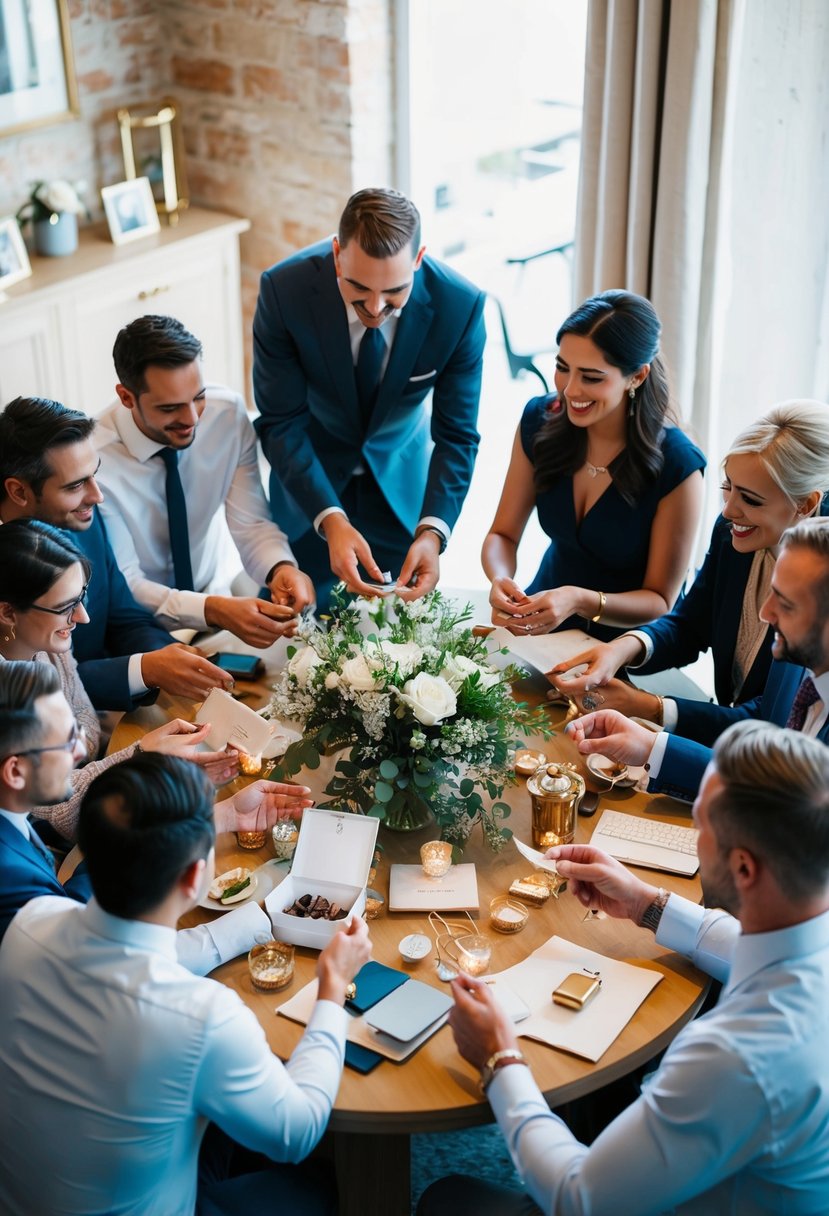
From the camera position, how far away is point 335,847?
222 cm

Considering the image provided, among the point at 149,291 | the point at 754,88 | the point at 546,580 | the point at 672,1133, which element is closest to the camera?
the point at 672,1133

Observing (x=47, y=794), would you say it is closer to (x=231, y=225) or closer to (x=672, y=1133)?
(x=672, y=1133)

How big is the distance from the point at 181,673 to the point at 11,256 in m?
2.86

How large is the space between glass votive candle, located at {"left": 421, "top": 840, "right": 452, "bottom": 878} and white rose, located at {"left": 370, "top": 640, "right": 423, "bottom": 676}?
33cm

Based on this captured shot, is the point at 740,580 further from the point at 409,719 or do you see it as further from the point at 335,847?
the point at 335,847

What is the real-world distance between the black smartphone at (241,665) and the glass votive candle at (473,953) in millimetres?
999

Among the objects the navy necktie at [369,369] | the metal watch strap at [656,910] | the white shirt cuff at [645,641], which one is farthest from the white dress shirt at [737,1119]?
the navy necktie at [369,369]

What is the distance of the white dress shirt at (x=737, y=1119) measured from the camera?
156 cm

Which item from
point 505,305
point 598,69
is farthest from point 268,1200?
point 505,305

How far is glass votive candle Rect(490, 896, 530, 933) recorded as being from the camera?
2152 millimetres

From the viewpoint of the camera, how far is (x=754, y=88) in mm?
4004

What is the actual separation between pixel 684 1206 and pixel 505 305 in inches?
182

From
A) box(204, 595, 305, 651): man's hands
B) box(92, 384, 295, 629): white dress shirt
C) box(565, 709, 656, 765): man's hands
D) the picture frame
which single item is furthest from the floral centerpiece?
the picture frame

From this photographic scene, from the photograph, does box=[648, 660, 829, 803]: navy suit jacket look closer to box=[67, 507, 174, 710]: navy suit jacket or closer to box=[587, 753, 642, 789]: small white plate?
box=[587, 753, 642, 789]: small white plate
